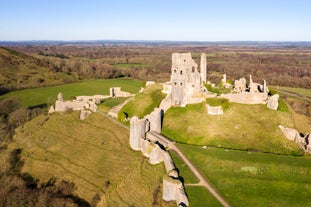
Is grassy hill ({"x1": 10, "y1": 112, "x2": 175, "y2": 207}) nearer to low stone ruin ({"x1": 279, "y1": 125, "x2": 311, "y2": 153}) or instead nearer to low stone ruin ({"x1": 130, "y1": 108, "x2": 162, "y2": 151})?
low stone ruin ({"x1": 130, "y1": 108, "x2": 162, "y2": 151})

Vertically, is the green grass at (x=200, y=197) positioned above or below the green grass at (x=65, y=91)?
above

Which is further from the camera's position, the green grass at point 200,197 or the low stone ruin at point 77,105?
the low stone ruin at point 77,105

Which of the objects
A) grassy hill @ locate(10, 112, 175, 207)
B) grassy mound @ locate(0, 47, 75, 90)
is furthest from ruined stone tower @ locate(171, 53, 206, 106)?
grassy mound @ locate(0, 47, 75, 90)

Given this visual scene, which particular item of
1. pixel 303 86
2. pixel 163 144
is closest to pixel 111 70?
pixel 303 86

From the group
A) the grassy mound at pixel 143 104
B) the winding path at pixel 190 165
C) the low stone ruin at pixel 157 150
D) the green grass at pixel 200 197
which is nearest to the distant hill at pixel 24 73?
the grassy mound at pixel 143 104

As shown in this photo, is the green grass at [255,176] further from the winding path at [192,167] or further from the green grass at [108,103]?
the green grass at [108,103]

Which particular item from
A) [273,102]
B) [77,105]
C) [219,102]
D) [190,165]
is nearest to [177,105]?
[219,102]

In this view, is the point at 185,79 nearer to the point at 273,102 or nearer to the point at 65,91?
the point at 273,102
